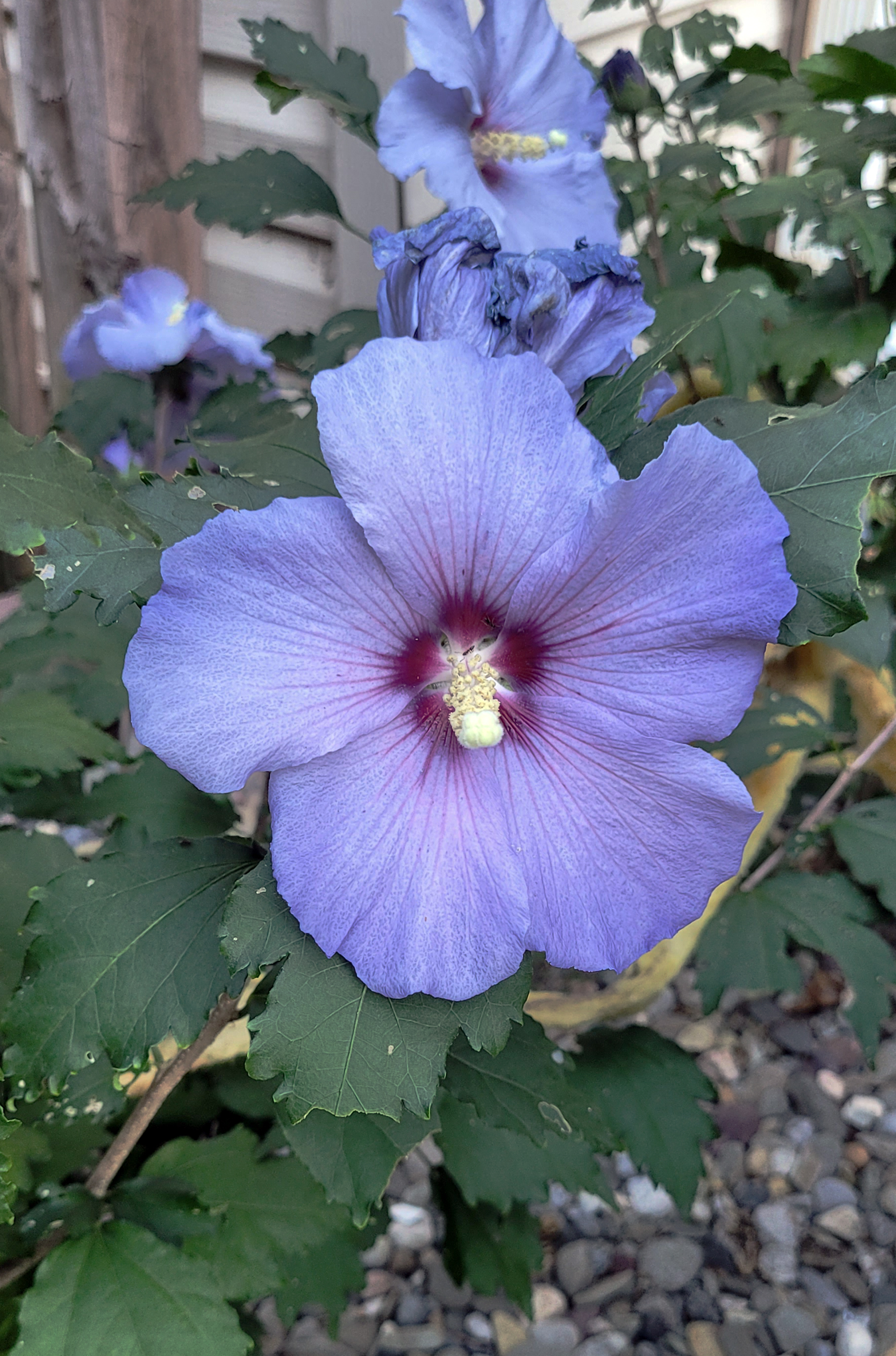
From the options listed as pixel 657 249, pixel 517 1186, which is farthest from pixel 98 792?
pixel 657 249

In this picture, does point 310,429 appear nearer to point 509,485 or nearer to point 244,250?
point 509,485

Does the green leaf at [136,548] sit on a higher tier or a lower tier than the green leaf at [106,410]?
higher

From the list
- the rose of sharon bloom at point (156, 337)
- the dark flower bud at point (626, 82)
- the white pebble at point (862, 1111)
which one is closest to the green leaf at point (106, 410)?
the rose of sharon bloom at point (156, 337)

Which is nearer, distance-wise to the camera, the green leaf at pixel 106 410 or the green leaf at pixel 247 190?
the green leaf at pixel 247 190

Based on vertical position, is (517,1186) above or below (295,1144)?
below

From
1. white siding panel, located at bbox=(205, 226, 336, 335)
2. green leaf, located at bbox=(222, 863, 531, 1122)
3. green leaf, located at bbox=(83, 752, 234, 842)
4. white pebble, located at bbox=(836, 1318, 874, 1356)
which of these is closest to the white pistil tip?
green leaf, located at bbox=(222, 863, 531, 1122)

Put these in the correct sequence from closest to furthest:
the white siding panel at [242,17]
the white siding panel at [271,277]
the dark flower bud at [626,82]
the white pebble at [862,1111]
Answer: the dark flower bud at [626,82] < the white pebble at [862,1111] < the white siding panel at [242,17] < the white siding panel at [271,277]

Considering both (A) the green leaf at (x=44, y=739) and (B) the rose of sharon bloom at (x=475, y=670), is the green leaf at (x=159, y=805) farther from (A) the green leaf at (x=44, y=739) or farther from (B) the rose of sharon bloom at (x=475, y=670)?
(B) the rose of sharon bloom at (x=475, y=670)

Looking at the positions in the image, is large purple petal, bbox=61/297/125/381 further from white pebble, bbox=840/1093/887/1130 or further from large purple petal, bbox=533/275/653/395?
white pebble, bbox=840/1093/887/1130
